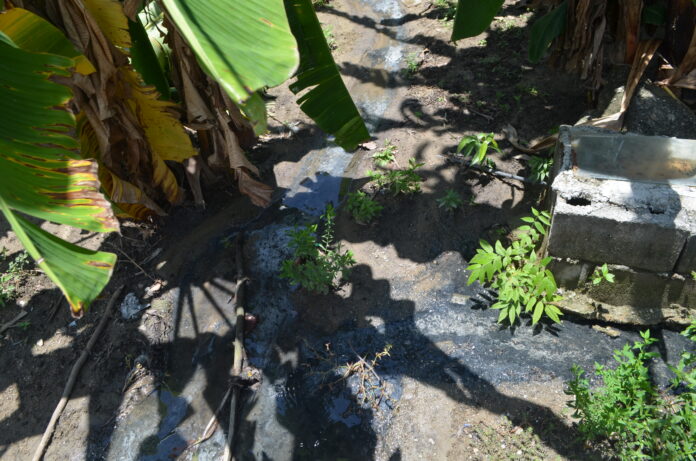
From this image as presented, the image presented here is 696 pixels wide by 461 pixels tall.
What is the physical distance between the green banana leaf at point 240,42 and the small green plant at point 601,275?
6.71 feet

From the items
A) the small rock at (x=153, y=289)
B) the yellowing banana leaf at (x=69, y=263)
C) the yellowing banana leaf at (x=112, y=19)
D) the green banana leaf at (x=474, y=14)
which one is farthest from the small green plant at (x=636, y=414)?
the yellowing banana leaf at (x=112, y=19)

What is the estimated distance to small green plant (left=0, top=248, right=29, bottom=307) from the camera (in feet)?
12.3

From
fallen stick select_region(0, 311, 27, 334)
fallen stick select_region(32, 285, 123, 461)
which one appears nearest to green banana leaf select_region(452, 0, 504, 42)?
fallen stick select_region(32, 285, 123, 461)

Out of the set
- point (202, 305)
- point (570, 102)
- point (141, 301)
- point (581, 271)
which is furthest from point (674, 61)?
point (141, 301)

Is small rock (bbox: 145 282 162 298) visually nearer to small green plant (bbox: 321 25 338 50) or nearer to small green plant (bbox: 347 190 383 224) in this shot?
small green plant (bbox: 347 190 383 224)

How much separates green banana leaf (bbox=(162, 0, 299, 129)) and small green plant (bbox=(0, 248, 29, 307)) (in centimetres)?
291

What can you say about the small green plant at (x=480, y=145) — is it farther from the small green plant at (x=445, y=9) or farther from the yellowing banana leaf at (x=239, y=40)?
the small green plant at (x=445, y=9)

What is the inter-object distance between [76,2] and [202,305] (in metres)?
1.98

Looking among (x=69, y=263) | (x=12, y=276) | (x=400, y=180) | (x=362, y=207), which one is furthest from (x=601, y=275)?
(x=12, y=276)

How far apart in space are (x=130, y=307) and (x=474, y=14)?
2983 mm

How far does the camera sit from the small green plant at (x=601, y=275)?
279cm

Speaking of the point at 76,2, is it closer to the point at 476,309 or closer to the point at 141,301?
the point at 141,301

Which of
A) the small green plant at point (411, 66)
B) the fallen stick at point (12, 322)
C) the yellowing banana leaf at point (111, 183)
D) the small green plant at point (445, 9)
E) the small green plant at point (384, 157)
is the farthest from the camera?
the small green plant at point (445, 9)

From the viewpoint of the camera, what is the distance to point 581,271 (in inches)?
116
